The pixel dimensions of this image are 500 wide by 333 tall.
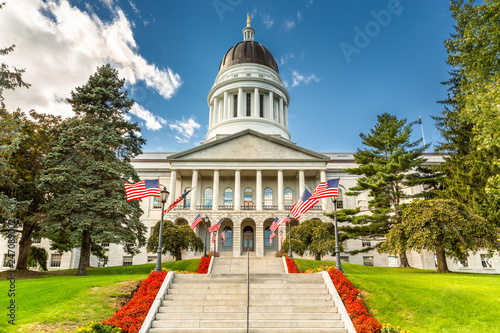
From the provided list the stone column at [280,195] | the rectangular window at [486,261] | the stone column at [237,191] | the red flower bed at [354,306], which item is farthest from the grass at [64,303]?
the rectangular window at [486,261]

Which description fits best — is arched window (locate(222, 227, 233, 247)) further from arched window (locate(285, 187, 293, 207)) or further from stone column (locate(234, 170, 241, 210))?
arched window (locate(285, 187, 293, 207))

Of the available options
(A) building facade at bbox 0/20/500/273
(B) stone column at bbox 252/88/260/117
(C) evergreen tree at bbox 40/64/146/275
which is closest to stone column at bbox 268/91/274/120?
(B) stone column at bbox 252/88/260/117

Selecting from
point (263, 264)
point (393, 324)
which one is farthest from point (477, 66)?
point (263, 264)

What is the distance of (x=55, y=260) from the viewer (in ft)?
127

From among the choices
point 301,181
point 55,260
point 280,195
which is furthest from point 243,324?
point 55,260

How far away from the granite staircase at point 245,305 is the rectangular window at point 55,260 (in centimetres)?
3184

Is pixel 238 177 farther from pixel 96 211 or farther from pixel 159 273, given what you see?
pixel 159 273

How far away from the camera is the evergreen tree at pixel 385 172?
28719 millimetres

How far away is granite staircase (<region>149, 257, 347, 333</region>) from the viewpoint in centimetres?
1058

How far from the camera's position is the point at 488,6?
1680 centimetres

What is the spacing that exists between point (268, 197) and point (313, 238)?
1518 centimetres

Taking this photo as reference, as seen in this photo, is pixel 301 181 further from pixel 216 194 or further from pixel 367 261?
pixel 367 261

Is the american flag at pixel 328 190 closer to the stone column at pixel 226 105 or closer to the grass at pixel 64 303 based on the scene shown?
the grass at pixel 64 303

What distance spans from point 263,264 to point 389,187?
14.5m
